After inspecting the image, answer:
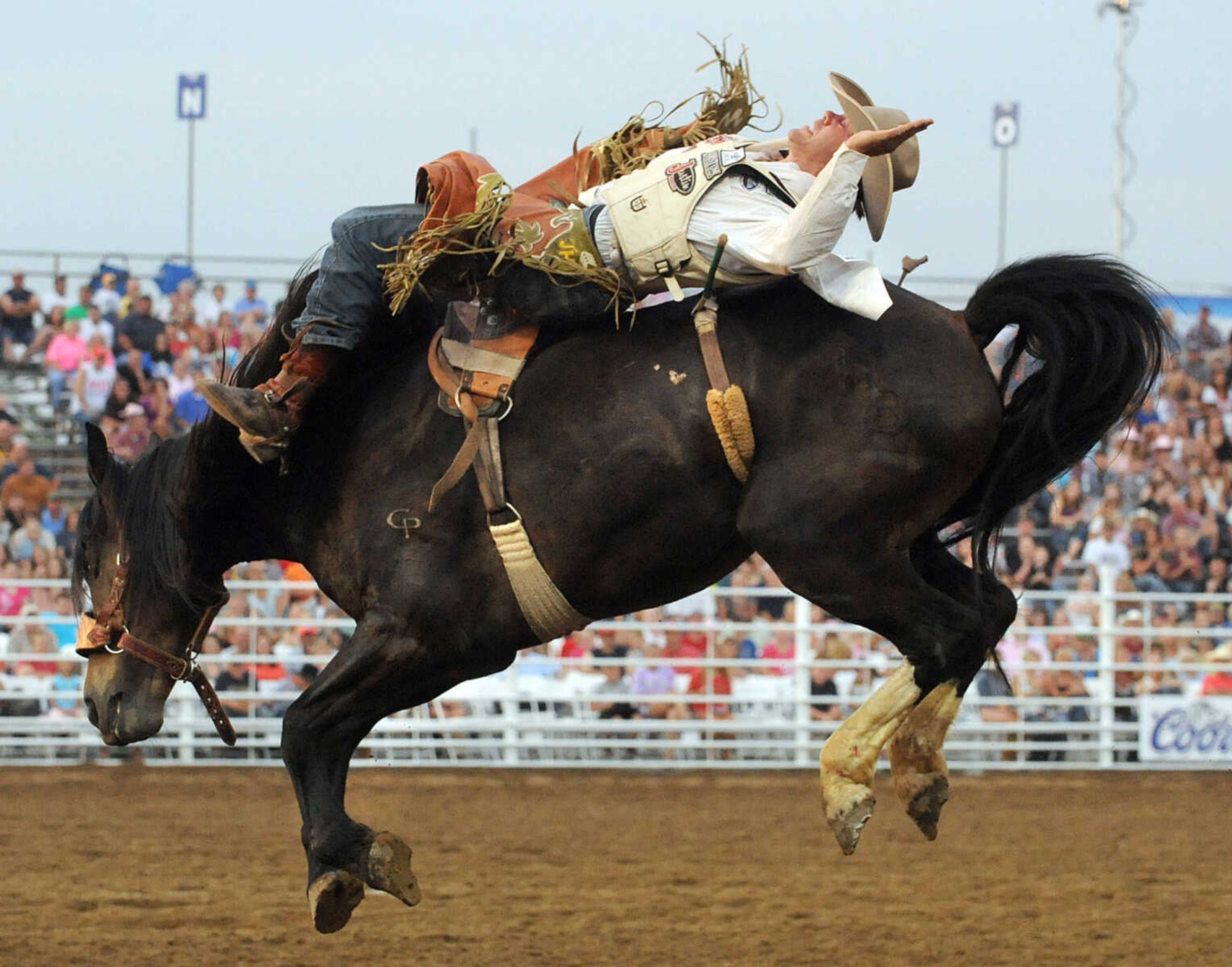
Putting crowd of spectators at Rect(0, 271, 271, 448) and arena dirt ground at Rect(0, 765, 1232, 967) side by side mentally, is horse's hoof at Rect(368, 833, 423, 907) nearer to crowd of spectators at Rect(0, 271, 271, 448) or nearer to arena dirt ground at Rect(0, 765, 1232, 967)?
arena dirt ground at Rect(0, 765, 1232, 967)

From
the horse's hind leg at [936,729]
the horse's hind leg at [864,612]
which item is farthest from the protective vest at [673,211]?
the horse's hind leg at [936,729]

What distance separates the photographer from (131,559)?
4.41 metres

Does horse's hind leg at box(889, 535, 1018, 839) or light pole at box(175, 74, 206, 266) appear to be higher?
light pole at box(175, 74, 206, 266)

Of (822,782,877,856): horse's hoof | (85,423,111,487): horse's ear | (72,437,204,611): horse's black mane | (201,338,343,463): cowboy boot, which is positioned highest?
(201,338,343,463): cowboy boot

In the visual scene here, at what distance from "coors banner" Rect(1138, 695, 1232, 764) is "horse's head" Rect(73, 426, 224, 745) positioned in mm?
8046

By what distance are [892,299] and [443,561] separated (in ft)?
4.01

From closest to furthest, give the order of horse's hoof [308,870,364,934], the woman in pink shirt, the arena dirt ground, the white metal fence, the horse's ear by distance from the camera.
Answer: horse's hoof [308,870,364,934], the horse's ear, the arena dirt ground, the white metal fence, the woman in pink shirt

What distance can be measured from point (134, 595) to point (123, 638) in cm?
13

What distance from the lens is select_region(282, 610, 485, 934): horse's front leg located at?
3910mm

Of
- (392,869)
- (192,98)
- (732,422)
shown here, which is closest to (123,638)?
(392,869)

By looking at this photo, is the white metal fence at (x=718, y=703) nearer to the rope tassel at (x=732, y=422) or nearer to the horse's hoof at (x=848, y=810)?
the horse's hoof at (x=848, y=810)

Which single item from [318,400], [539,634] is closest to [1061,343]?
[539,634]

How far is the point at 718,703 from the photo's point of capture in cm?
1088

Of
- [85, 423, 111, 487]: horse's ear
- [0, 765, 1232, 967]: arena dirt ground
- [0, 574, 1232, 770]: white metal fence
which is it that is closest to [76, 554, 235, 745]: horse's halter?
[85, 423, 111, 487]: horse's ear
